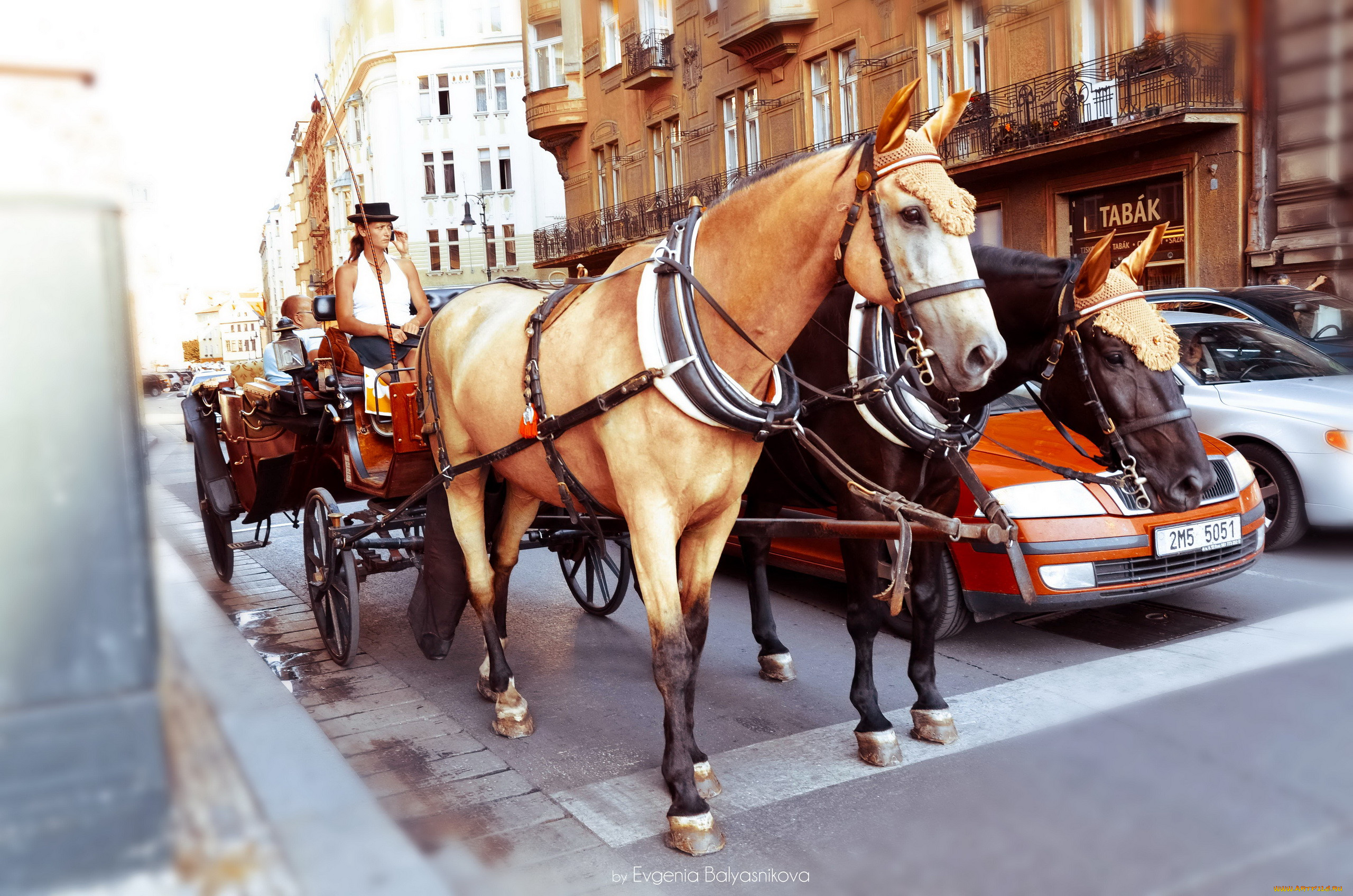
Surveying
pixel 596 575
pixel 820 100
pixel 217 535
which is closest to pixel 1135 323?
pixel 596 575

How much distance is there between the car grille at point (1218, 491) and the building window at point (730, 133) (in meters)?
17.2

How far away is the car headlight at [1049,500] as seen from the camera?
516 centimetres

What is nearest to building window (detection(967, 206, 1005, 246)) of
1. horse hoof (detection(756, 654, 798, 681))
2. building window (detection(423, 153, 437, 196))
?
horse hoof (detection(756, 654, 798, 681))

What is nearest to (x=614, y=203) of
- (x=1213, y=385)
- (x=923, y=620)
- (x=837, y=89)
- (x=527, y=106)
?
(x=527, y=106)

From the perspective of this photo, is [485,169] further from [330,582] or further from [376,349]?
[330,582]

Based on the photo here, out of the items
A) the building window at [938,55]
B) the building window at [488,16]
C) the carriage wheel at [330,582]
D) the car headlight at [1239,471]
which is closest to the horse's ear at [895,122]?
the carriage wheel at [330,582]

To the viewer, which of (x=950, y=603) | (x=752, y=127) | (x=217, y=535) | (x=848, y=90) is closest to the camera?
(x=950, y=603)

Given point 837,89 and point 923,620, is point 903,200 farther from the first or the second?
point 837,89

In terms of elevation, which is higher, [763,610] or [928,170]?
[928,170]

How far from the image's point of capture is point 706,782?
12.4 feet

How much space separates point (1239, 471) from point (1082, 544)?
1369 millimetres

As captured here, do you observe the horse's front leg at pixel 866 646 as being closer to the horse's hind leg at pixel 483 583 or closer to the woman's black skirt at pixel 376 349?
the horse's hind leg at pixel 483 583

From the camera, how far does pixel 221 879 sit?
65.1 inches

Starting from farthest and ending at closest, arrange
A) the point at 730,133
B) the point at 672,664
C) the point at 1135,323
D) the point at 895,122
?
the point at 730,133
the point at 1135,323
the point at 672,664
the point at 895,122
